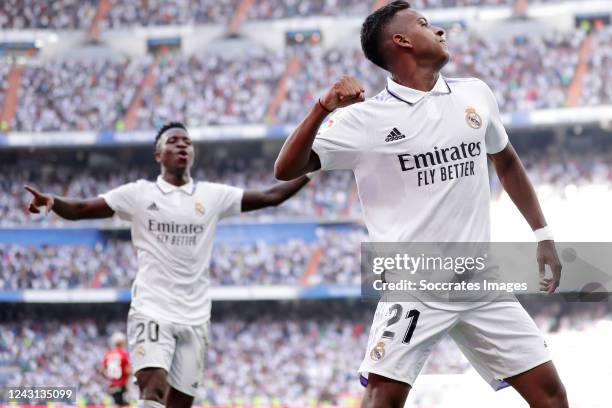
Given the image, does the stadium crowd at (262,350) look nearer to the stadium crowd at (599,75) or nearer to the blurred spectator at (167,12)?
the stadium crowd at (599,75)

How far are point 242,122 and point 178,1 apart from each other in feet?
27.3

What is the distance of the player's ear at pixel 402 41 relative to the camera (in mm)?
4105

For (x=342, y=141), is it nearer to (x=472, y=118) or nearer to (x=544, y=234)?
(x=472, y=118)

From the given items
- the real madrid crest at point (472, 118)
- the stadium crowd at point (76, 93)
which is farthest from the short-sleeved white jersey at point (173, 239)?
the stadium crowd at point (76, 93)

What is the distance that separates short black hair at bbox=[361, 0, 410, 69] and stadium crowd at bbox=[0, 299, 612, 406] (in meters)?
16.3

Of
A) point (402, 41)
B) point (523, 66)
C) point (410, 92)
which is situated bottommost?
point (410, 92)

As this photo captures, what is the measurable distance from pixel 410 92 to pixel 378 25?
432 mm

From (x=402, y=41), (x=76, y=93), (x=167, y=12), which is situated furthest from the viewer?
(x=167, y=12)

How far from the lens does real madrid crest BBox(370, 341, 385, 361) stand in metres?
3.72

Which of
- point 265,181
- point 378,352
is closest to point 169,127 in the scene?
point 378,352

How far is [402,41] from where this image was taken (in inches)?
162

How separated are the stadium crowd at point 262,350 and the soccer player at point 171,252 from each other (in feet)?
45.8

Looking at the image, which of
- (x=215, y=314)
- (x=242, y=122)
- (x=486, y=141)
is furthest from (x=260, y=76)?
(x=486, y=141)

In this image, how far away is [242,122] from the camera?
97.7 feet
